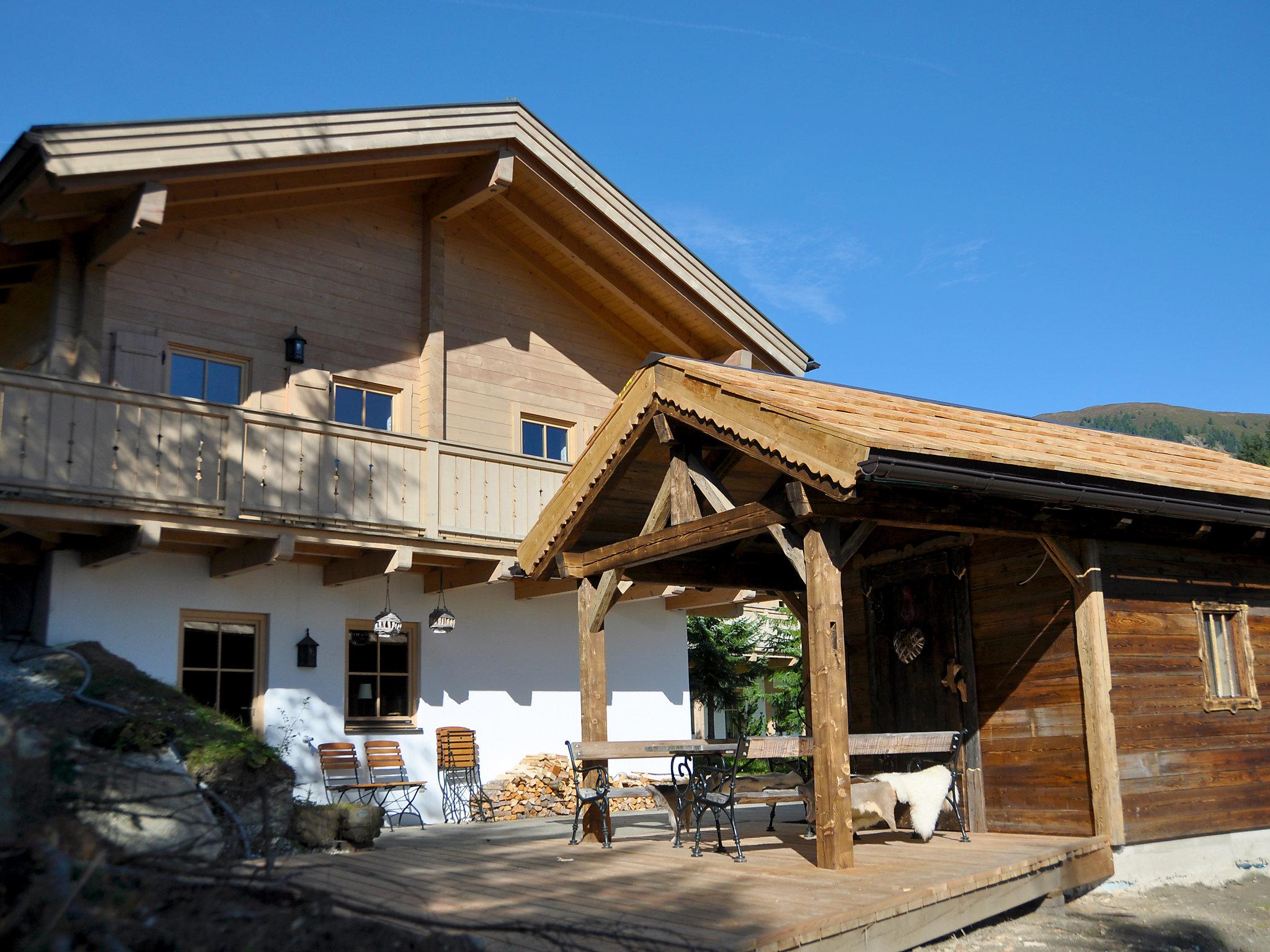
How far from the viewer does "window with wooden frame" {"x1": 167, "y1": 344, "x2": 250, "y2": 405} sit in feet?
38.9

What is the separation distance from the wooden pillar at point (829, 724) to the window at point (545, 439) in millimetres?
7877

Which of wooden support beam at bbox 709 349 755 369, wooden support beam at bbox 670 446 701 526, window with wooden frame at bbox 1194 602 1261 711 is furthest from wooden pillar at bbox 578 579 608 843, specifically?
wooden support beam at bbox 709 349 755 369

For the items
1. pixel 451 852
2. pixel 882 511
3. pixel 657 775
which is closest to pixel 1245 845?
pixel 882 511

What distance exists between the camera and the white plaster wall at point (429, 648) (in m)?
11.1

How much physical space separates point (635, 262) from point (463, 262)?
222 centimetres

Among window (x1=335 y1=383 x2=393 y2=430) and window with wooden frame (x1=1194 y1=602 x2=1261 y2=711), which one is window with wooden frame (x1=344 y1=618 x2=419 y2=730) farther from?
window with wooden frame (x1=1194 y1=602 x2=1261 y2=711)

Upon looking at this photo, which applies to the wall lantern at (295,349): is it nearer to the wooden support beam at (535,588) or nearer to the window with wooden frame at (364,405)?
the window with wooden frame at (364,405)

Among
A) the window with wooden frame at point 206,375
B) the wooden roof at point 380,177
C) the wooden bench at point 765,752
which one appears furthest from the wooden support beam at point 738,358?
the wooden bench at point 765,752

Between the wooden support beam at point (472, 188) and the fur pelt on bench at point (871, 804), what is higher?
the wooden support beam at point (472, 188)

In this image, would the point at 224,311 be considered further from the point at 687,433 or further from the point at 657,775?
the point at 657,775

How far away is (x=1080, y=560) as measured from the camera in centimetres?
844

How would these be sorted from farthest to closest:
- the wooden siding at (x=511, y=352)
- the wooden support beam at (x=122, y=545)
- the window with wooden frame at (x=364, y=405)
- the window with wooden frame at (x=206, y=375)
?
the wooden siding at (x=511, y=352) → the window with wooden frame at (x=364, y=405) → the window with wooden frame at (x=206, y=375) → the wooden support beam at (x=122, y=545)

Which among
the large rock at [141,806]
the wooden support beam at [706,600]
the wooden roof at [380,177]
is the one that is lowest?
the large rock at [141,806]

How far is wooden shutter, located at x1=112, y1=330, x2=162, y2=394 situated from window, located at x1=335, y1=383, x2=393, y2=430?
83.8 inches
